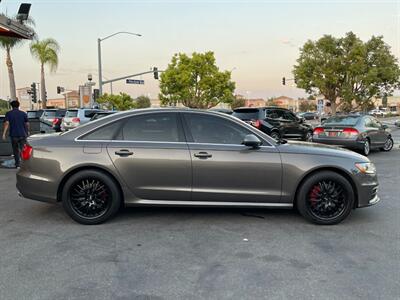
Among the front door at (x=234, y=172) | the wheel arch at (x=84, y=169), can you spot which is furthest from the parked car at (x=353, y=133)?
the wheel arch at (x=84, y=169)

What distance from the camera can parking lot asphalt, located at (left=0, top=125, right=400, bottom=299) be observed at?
3.28 metres

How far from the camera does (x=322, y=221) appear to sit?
502 centimetres

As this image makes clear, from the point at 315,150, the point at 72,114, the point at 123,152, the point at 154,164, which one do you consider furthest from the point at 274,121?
the point at 123,152

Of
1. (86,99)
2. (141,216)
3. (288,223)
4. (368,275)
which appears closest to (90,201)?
(141,216)

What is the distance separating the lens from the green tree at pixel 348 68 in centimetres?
2544

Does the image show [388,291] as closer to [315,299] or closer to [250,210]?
[315,299]

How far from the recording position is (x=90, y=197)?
16.5ft

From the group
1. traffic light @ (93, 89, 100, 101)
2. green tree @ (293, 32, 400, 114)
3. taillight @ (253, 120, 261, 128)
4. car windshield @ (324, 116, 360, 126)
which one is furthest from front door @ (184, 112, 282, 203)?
traffic light @ (93, 89, 100, 101)

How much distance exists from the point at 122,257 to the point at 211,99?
4276 centimetres

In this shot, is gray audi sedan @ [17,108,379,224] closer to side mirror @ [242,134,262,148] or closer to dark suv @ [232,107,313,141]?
side mirror @ [242,134,262,148]

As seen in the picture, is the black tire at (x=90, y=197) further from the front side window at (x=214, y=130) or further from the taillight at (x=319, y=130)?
the taillight at (x=319, y=130)

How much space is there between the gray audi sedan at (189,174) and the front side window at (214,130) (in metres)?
0.01

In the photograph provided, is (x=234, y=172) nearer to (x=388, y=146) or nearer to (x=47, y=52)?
(x=388, y=146)

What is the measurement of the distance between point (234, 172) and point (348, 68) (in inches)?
941
